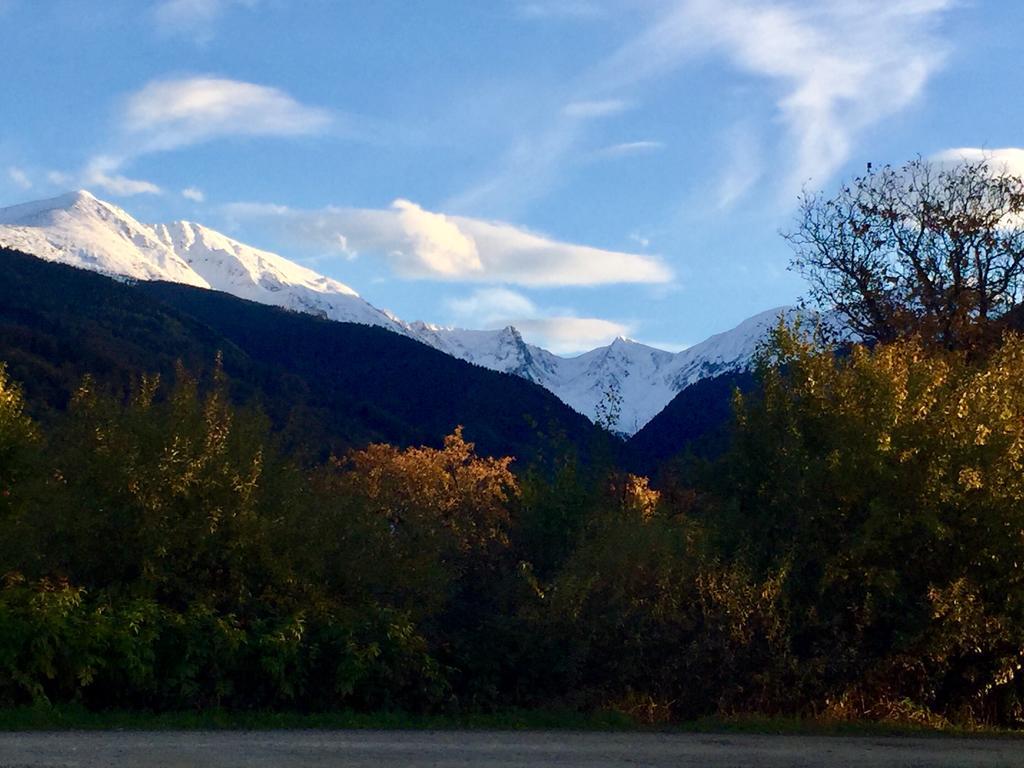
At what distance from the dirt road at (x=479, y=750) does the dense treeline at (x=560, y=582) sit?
120 cm

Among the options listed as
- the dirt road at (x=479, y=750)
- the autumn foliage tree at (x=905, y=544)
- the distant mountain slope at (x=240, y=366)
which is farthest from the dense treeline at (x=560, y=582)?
the distant mountain slope at (x=240, y=366)

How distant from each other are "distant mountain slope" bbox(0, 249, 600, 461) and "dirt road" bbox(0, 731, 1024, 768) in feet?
154

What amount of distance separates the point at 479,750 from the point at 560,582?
3.38m

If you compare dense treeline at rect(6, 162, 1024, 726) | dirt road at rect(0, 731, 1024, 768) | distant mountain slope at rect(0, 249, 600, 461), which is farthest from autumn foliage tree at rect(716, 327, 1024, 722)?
distant mountain slope at rect(0, 249, 600, 461)

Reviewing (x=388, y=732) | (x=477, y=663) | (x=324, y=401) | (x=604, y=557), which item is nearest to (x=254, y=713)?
(x=388, y=732)

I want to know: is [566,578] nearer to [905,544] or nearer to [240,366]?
[905,544]

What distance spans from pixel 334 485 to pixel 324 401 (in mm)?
115991

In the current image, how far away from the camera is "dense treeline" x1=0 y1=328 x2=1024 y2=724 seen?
1234 centimetres

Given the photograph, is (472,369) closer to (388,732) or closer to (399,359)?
(399,359)

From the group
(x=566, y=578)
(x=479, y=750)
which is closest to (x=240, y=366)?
(x=566, y=578)

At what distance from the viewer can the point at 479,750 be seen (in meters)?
10.6

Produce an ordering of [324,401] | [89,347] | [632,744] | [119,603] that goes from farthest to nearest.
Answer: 1. [324,401]
2. [89,347]
3. [119,603]
4. [632,744]

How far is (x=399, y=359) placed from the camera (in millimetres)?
193000

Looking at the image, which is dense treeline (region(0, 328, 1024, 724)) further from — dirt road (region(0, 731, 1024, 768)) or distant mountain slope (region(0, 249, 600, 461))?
distant mountain slope (region(0, 249, 600, 461))
